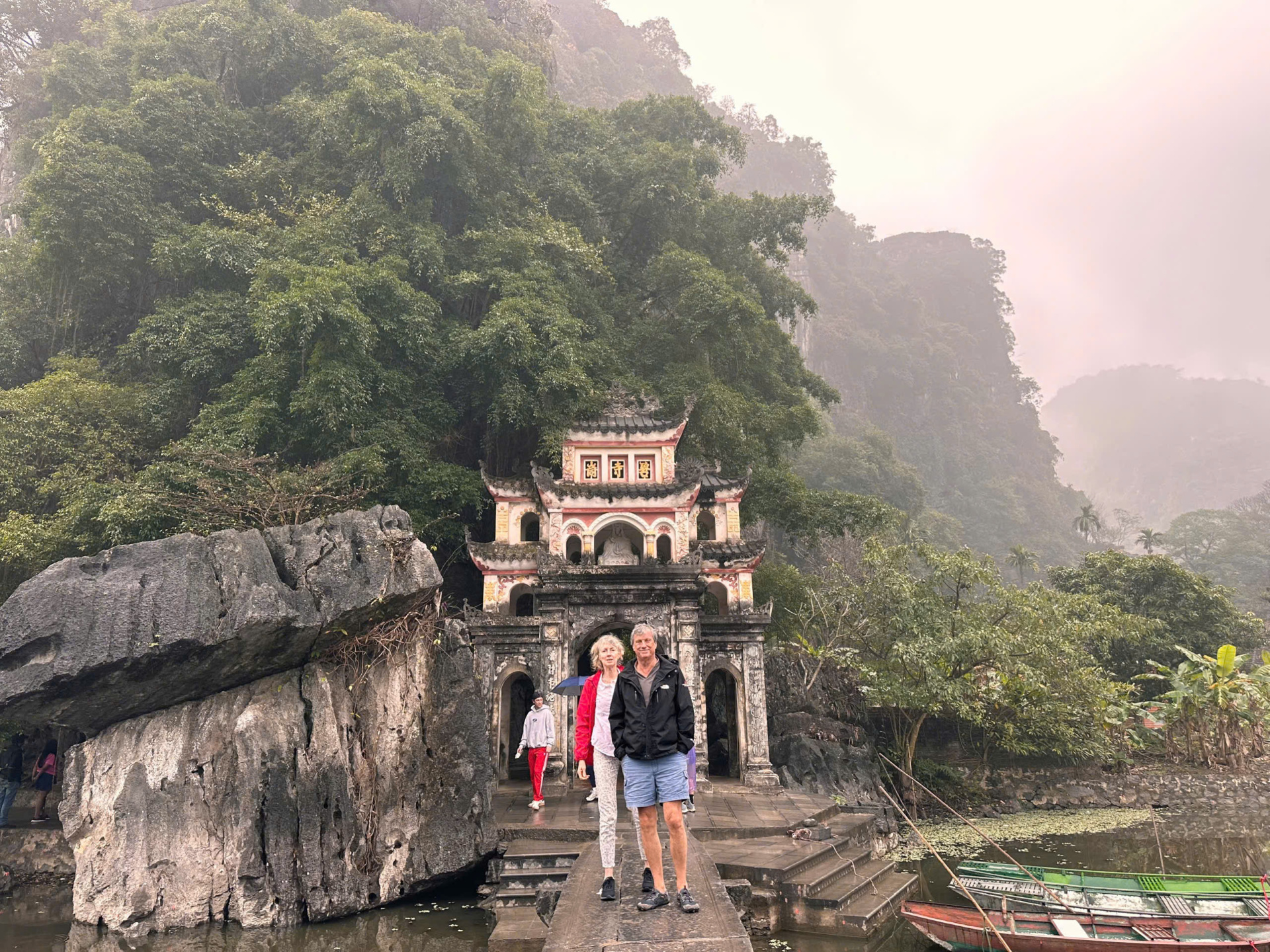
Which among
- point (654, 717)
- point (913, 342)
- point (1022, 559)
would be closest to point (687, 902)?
point (654, 717)

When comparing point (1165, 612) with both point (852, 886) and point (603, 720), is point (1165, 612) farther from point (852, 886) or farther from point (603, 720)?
point (603, 720)

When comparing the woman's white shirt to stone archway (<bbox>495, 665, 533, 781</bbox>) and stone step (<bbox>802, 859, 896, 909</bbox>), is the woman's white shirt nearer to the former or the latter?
stone step (<bbox>802, 859, 896, 909</bbox>)

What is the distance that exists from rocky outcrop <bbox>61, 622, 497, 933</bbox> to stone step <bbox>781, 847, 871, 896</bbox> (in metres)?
4.60

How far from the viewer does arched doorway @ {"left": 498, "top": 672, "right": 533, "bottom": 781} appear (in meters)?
16.6

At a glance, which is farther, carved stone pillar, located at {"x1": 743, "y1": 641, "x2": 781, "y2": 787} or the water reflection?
carved stone pillar, located at {"x1": 743, "y1": 641, "x2": 781, "y2": 787}

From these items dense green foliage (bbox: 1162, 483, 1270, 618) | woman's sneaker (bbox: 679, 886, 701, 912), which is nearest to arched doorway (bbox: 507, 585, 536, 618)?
woman's sneaker (bbox: 679, 886, 701, 912)

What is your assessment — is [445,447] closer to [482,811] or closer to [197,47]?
[482,811]

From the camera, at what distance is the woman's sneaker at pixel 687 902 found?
14.2 ft

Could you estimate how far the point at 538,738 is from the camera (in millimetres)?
11836

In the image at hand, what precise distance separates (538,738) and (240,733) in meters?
4.38

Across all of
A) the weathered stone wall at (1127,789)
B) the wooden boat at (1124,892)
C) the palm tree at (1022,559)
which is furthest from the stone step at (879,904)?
the palm tree at (1022,559)

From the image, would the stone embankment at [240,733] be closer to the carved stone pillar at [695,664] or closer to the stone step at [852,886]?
the carved stone pillar at [695,664]

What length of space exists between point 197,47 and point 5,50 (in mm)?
9575

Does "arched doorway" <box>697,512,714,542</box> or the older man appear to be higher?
"arched doorway" <box>697,512,714,542</box>
